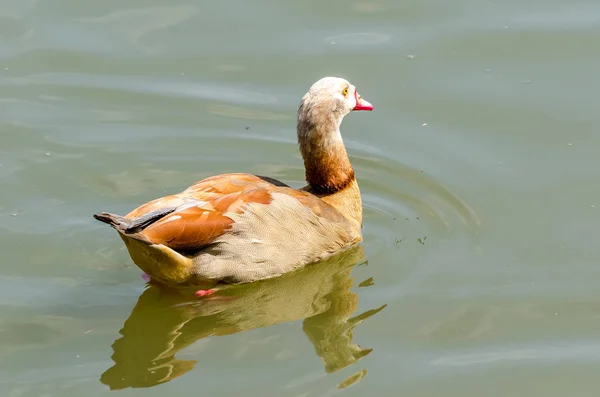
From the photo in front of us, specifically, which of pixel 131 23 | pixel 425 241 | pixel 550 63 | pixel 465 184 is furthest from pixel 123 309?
pixel 550 63

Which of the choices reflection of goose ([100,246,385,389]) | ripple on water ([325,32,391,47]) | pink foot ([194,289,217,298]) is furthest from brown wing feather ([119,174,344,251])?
ripple on water ([325,32,391,47])

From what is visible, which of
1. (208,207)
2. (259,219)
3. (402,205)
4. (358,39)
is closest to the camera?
(208,207)

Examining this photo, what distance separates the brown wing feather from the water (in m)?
0.53

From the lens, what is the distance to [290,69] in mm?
11312

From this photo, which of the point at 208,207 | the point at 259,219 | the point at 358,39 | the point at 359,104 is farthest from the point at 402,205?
the point at 358,39

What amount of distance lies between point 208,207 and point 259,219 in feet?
1.33

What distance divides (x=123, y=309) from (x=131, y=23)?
4.34 metres

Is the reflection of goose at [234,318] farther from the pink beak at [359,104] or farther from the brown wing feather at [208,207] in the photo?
the pink beak at [359,104]

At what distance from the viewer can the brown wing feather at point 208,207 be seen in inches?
326

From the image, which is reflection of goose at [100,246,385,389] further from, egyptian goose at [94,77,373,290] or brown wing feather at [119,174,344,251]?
brown wing feather at [119,174,344,251]

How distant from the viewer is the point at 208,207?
28.1ft

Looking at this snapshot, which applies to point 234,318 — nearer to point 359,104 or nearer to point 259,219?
point 259,219

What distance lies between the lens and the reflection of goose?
7.81 metres

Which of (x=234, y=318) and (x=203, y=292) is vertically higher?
(x=203, y=292)
